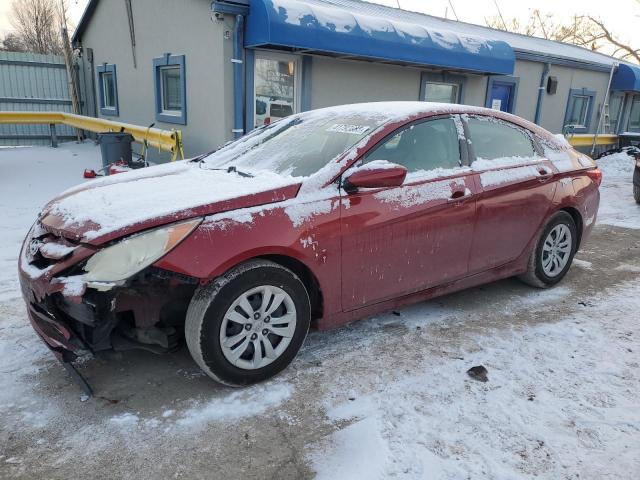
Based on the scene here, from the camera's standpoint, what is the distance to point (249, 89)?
8352 millimetres

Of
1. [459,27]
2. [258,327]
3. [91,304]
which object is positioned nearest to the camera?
[91,304]

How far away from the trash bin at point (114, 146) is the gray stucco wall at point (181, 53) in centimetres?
108

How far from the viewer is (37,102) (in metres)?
14.1

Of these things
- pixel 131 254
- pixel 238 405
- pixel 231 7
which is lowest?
pixel 238 405

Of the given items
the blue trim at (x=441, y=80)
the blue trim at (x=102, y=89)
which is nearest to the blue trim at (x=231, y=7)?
the blue trim at (x=441, y=80)

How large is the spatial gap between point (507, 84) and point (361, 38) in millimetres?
6297

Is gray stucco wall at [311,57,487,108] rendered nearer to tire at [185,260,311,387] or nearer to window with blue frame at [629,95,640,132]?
tire at [185,260,311,387]

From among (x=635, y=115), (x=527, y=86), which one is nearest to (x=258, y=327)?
(x=527, y=86)

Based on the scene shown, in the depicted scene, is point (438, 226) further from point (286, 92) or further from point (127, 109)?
point (127, 109)

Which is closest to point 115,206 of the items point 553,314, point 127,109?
point 553,314

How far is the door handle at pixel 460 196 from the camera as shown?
3428mm

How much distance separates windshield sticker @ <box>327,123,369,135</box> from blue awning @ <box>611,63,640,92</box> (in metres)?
16.0

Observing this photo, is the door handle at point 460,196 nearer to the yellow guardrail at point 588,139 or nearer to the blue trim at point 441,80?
the blue trim at point 441,80

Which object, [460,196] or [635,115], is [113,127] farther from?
[635,115]
